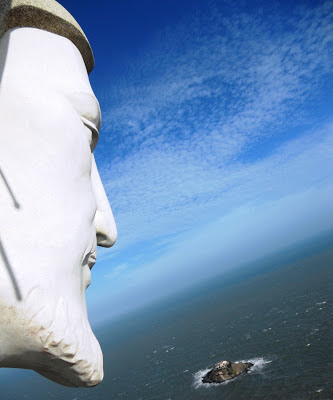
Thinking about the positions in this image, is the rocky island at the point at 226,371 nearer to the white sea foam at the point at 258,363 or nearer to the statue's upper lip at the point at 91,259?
the white sea foam at the point at 258,363

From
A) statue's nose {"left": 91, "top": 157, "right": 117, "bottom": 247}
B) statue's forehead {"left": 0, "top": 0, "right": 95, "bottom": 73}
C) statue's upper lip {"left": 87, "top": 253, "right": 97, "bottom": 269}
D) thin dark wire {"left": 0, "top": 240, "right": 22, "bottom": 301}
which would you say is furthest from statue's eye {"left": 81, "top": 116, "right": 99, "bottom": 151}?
thin dark wire {"left": 0, "top": 240, "right": 22, "bottom": 301}

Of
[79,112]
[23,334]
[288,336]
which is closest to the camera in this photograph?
[23,334]

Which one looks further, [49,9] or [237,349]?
[237,349]

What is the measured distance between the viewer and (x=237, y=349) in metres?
50.0

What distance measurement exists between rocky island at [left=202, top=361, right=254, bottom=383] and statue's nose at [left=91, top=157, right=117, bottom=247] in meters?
43.3

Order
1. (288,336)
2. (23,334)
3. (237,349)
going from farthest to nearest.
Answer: (237,349) → (288,336) → (23,334)

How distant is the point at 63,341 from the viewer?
1.41 metres

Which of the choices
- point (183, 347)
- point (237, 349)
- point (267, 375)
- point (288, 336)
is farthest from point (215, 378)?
point (183, 347)

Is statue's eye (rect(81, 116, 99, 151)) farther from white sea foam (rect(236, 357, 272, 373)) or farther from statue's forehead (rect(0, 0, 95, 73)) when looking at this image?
white sea foam (rect(236, 357, 272, 373))

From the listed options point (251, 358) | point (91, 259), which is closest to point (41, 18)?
point (91, 259)

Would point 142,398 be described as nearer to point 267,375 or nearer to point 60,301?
point 267,375

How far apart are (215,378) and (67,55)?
152 feet

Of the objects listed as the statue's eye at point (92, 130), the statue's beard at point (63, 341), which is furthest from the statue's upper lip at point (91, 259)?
the statue's eye at point (92, 130)

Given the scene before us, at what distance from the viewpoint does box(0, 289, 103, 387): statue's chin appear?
4.41 ft
